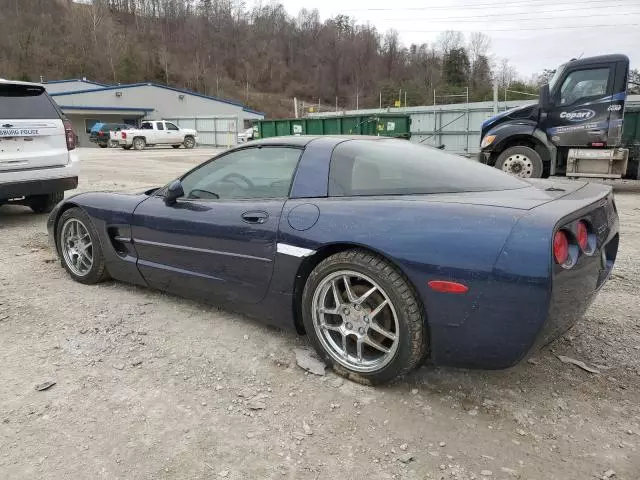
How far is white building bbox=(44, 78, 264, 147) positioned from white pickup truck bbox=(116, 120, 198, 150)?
3.73 meters

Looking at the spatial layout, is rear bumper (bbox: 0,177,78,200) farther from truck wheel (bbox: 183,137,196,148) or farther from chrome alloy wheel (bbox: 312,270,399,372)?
truck wheel (bbox: 183,137,196,148)

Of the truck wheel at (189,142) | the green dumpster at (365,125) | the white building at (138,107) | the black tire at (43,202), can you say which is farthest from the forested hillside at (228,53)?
the black tire at (43,202)

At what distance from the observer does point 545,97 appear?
962 centimetres

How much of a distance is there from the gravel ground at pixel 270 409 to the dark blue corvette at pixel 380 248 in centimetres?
24

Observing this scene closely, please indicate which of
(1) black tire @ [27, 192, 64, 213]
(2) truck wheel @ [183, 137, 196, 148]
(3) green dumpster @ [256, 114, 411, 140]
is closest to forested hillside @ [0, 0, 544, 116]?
(2) truck wheel @ [183, 137, 196, 148]

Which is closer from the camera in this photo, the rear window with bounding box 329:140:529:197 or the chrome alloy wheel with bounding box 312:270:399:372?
the chrome alloy wheel with bounding box 312:270:399:372

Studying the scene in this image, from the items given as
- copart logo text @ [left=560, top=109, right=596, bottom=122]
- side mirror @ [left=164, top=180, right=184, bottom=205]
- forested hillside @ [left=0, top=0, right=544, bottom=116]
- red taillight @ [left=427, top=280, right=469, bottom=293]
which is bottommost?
red taillight @ [left=427, top=280, right=469, bottom=293]

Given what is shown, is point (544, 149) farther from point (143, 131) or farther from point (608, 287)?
point (143, 131)

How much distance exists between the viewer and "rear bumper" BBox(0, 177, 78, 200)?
6.02 metres

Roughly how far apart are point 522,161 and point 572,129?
1065 millimetres

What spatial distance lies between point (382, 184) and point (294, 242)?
58 centimetres

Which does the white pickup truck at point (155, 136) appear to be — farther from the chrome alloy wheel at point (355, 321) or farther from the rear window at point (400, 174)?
the chrome alloy wheel at point (355, 321)

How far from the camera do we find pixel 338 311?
267cm

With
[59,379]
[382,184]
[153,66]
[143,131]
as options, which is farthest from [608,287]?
[153,66]
